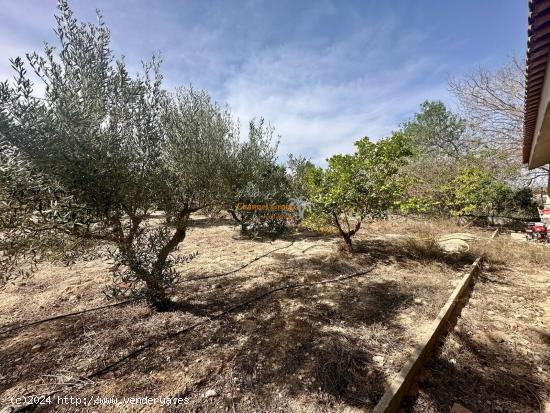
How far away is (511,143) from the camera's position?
11875 mm

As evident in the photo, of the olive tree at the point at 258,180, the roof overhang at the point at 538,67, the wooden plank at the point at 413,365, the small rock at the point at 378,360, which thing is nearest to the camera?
the roof overhang at the point at 538,67

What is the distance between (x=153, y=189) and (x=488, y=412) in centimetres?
452

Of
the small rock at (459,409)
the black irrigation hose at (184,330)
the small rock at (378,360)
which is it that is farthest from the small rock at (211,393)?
the small rock at (459,409)

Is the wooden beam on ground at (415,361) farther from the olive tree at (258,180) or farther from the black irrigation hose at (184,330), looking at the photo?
the olive tree at (258,180)

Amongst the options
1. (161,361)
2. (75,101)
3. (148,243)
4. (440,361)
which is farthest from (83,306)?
(440,361)

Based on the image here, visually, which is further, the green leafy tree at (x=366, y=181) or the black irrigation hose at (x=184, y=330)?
the green leafy tree at (x=366, y=181)

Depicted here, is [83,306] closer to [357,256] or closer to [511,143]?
[357,256]

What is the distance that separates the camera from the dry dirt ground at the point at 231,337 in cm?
258

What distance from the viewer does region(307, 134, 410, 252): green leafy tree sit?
6793mm

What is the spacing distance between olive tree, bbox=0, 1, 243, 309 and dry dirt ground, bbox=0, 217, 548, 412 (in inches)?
37.7

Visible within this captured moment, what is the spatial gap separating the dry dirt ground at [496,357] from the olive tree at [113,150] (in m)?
3.78

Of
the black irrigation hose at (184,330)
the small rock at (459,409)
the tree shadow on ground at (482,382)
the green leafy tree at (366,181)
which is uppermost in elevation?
the green leafy tree at (366,181)

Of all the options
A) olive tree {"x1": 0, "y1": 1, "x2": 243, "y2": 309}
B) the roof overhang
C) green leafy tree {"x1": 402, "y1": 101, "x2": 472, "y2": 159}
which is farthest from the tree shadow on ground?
green leafy tree {"x1": 402, "y1": 101, "x2": 472, "y2": 159}

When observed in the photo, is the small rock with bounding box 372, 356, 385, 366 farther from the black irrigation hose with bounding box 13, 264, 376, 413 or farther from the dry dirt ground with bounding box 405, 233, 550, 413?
the black irrigation hose with bounding box 13, 264, 376, 413
